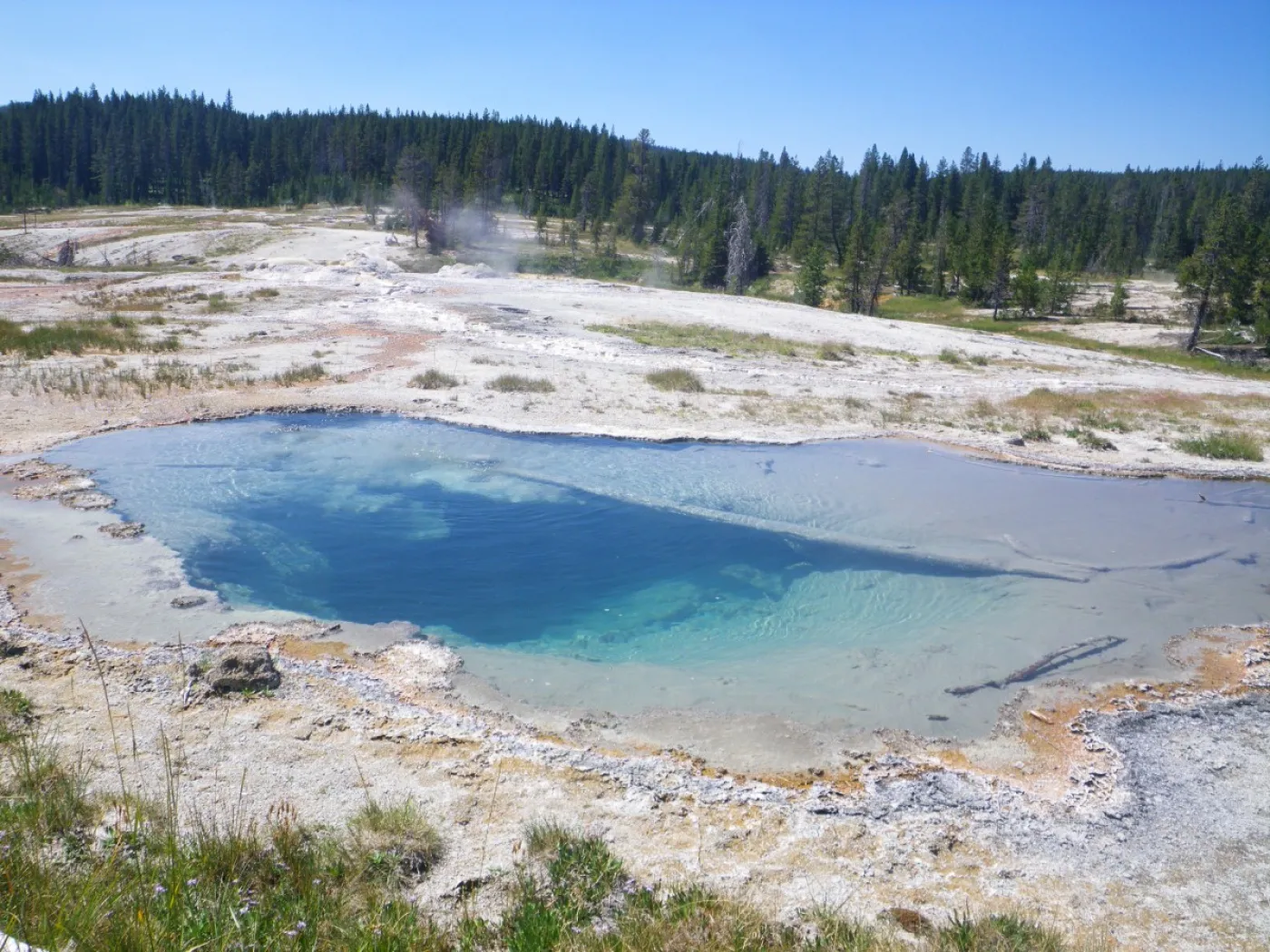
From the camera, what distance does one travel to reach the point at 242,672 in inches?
268

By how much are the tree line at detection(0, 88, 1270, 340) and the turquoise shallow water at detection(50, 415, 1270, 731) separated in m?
39.7

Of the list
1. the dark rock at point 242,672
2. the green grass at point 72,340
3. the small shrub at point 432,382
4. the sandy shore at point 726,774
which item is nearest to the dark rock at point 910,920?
the sandy shore at point 726,774

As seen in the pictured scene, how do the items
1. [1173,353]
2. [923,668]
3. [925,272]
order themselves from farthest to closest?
[925,272] → [1173,353] → [923,668]

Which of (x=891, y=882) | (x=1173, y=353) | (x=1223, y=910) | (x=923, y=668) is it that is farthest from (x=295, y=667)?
(x=1173, y=353)

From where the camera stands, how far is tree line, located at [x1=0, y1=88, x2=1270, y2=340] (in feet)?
200

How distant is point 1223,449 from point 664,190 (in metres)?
84.8

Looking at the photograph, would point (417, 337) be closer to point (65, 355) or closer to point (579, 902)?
point (65, 355)

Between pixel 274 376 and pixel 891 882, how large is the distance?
18.9m

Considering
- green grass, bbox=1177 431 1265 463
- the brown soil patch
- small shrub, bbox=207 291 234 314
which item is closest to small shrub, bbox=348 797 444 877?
the brown soil patch

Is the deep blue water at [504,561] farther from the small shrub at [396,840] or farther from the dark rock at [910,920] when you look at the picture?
the dark rock at [910,920]

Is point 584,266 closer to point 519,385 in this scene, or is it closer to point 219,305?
point 219,305

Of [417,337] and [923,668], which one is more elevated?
[417,337]

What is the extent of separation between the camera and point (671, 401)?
765 inches

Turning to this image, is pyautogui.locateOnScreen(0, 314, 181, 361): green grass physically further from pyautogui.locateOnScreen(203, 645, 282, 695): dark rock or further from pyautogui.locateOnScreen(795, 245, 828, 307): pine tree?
pyautogui.locateOnScreen(795, 245, 828, 307): pine tree
